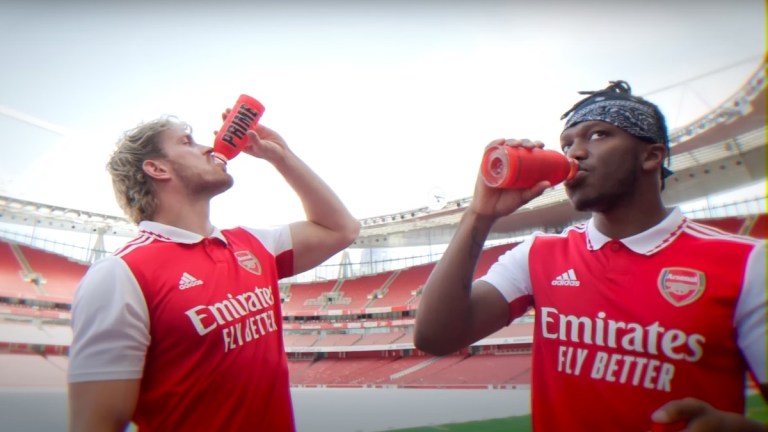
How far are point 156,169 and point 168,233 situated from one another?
0.96 feet

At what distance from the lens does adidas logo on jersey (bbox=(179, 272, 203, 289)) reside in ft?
4.11

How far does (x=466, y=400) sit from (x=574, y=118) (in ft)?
37.3

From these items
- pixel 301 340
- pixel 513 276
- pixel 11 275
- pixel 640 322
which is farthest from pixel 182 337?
pixel 11 275

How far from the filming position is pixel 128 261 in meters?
1.20

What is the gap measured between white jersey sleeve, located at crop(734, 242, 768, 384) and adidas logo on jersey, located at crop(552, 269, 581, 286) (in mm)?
340

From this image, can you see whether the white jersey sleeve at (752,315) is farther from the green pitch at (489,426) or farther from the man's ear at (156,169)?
the green pitch at (489,426)

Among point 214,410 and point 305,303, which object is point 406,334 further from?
point 214,410

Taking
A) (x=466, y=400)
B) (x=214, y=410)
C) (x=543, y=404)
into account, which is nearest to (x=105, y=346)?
(x=214, y=410)

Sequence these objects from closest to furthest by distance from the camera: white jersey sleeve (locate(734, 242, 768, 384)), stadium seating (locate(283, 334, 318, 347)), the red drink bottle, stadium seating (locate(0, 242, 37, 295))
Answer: the red drink bottle → white jersey sleeve (locate(734, 242, 768, 384)) → stadium seating (locate(0, 242, 37, 295)) → stadium seating (locate(283, 334, 318, 347))

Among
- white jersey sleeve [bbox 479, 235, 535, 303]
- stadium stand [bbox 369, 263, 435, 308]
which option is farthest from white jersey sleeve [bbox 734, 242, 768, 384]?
stadium stand [bbox 369, 263, 435, 308]

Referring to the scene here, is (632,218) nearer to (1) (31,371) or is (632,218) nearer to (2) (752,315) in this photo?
(2) (752,315)

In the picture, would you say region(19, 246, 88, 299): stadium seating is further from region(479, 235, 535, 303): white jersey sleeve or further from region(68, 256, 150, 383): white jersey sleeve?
region(479, 235, 535, 303): white jersey sleeve

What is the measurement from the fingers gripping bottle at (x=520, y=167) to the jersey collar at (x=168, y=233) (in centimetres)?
107

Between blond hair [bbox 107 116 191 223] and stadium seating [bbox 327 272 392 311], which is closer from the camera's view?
blond hair [bbox 107 116 191 223]
